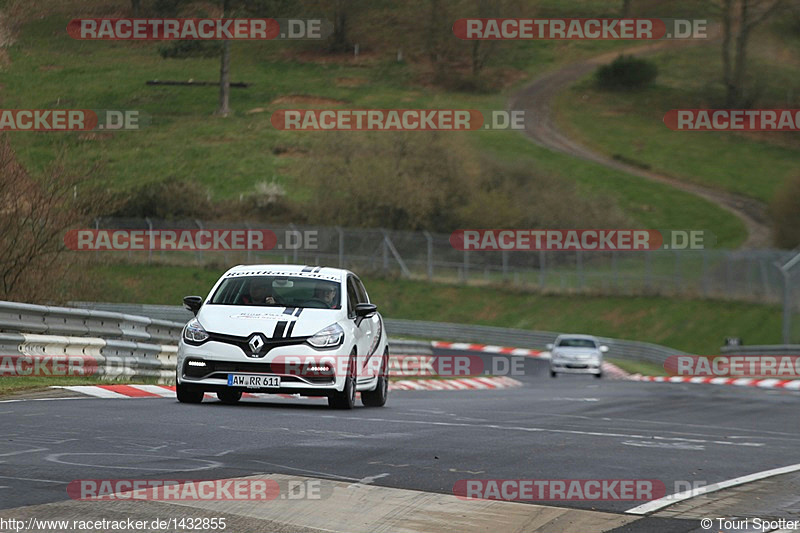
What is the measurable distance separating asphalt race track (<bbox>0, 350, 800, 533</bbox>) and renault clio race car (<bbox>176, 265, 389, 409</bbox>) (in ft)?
1.15

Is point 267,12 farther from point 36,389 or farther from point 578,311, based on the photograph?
point 36,389

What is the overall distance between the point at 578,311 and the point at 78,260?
34.7 metres

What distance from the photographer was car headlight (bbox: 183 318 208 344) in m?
14.6

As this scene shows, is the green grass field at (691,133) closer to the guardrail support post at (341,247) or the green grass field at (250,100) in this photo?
the green grass field at (250,100)

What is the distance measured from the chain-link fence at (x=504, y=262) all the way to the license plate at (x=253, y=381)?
3585 centimetres

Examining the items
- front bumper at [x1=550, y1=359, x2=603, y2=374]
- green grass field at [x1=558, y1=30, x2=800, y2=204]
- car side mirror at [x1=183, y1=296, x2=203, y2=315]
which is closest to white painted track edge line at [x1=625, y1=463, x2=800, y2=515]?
car side mirror at [x1=183, y1=296, x2=203, y2=315]

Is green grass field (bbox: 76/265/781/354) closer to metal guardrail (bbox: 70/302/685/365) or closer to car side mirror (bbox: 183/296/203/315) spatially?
metal guardrail (bbox: 70/302/685/365)

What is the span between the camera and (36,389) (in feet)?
51.1

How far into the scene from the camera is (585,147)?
93.1 m

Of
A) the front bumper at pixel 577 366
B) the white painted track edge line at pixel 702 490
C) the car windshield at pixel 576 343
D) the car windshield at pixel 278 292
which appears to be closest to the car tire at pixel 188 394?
the car windshield at pixel 278 292

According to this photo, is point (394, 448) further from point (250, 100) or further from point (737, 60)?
point (737, 60)

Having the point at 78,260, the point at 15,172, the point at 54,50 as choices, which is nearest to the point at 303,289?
the point at 15,172

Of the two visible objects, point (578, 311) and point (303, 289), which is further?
point (578, 311)

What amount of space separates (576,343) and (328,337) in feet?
88.4
